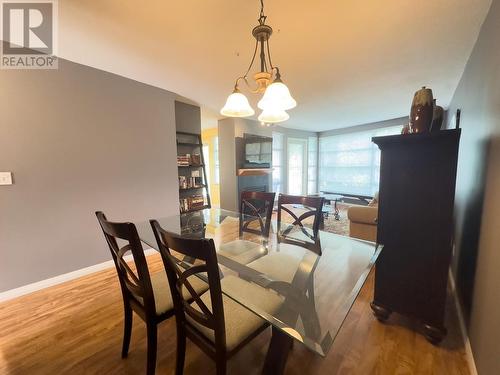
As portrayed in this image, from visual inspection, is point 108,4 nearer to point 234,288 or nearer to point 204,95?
point 204,95

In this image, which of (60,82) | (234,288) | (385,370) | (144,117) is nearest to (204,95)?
(144,117)

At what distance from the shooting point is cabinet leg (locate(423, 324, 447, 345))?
56.4 inches

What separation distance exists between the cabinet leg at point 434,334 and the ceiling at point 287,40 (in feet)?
7.32

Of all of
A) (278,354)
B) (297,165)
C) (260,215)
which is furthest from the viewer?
(297,165)

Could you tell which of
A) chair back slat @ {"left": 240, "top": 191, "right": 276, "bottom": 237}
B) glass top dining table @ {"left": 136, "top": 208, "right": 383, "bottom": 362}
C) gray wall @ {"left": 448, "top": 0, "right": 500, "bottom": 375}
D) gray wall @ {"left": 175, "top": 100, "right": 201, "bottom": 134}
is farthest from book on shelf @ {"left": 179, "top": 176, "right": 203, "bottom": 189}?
gray wall @ {"left": 448, "top": 0, "right": 500, "bottom": 375}

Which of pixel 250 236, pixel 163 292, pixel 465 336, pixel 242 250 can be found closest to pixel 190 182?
pixel 250 236

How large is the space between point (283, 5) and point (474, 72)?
1843mm

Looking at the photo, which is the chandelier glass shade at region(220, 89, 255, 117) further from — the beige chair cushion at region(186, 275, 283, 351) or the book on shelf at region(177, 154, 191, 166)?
the book on shelf at region(177, 154, 191, 166)

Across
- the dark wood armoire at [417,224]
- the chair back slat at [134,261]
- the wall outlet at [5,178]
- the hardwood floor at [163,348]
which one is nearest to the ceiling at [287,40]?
the dark wood armoire at [417,224]

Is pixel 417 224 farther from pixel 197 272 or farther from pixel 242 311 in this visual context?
pixel 197 272

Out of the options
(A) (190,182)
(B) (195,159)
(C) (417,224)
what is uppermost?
(B) (195,159)

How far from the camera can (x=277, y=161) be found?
6.18 m

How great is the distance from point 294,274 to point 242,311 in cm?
46

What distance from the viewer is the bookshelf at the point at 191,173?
143 inches
